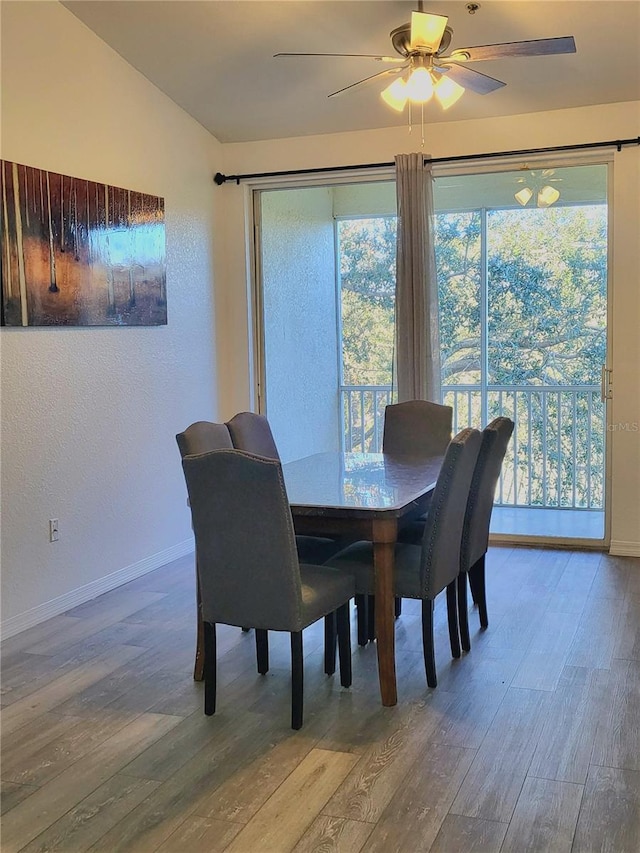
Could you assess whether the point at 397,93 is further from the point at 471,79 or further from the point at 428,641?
the point at 428,641

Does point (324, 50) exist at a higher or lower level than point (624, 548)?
higher

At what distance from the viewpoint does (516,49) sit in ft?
10.8

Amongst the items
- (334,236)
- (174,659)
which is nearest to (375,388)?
(334,236)

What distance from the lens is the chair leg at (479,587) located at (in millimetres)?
3688

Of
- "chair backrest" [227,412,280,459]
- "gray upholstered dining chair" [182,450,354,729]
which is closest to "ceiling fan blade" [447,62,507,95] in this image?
"chair backrest" [227,412,280,459]

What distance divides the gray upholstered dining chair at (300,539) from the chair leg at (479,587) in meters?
0.66

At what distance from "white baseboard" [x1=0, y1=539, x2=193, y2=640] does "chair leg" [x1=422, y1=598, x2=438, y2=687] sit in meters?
1.91

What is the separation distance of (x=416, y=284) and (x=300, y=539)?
7.12ft

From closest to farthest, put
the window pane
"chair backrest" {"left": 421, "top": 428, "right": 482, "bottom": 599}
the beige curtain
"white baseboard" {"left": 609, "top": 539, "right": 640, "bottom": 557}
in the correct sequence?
1. "chair backrest" {"left": 421, "top": 428, "right": 482, "bottom": 599}
2. "white baseboard" {"left": 609, "top": 539, "right": 640, "bottom": 557}
3. the beige curtain
4. the window pane

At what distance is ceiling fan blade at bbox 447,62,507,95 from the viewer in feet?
11.7

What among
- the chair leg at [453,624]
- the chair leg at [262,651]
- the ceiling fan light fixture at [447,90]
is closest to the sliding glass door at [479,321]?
the ceiling fan light fixture at [447,90]

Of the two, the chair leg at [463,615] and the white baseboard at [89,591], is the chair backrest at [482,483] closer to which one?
the chair leg at [463,615]

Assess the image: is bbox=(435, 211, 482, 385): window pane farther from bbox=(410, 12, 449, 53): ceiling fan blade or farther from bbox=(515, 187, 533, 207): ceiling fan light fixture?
bbox=(410, 12, 449, 53): ceiling fan blade

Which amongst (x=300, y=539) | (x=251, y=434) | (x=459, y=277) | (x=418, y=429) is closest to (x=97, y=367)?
(x=251, y=434)
